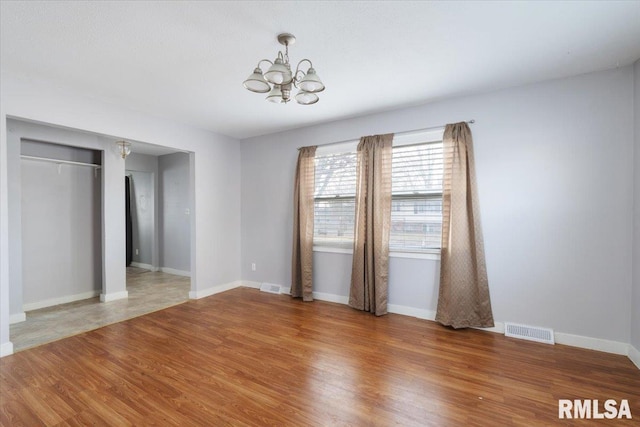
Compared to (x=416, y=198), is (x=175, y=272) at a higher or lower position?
lower

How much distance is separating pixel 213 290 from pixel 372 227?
268cm

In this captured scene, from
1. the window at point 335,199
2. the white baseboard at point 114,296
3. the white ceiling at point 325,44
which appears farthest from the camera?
the white baseboard at point 114,296

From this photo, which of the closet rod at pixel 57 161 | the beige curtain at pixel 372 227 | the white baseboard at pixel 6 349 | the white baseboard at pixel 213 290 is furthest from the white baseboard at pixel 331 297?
the closet rod at pixel 57 161

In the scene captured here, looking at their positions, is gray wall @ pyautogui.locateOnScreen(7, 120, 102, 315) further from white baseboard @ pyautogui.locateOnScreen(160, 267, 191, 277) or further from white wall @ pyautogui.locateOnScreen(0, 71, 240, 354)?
white baseboard @ pyautogui.locateOnScreen(160, 267, 191, 277)

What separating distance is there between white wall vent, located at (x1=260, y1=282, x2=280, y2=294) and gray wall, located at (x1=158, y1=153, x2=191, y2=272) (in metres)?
2.03

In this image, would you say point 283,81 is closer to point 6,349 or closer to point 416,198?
point 416,198

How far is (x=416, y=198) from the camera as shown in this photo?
3525 mm

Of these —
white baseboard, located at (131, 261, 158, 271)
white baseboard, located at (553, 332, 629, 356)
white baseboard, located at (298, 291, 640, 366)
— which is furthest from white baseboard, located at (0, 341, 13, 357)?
white baseboard, located at (553, 332, 629, 356)

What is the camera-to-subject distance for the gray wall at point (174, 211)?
5836 mm

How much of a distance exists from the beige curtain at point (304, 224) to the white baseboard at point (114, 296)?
2.55 meters

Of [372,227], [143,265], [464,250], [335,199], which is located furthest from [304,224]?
[143,265]

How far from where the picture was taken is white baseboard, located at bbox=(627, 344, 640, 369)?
2.36 metres

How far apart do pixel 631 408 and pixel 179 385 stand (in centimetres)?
304

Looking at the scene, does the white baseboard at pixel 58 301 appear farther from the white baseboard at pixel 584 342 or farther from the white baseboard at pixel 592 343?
the white baseboard at pixel 592 343
